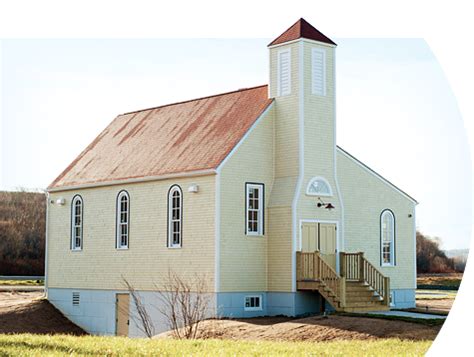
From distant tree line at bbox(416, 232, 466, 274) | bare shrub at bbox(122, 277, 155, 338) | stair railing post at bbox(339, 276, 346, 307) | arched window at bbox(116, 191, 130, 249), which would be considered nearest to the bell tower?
stair railing post at bbox(339, 276, 346, 307)

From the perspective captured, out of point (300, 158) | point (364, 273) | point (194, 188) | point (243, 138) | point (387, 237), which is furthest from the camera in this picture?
point (387, 237)

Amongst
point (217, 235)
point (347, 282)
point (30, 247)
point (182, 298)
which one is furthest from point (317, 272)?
point (30, 247)

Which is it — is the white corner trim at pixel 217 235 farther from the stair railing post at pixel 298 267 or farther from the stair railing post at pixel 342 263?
the stair railing post at pixel 342 263

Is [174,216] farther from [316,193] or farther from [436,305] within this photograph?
[436,305]

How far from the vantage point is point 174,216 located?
105ft

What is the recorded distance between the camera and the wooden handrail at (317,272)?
98.1 ft

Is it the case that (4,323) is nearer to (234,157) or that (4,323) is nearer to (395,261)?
(234,157)

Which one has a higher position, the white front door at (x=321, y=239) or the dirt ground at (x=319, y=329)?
the white front door at (x=321, y=239)

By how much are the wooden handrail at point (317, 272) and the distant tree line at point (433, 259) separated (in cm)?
4098

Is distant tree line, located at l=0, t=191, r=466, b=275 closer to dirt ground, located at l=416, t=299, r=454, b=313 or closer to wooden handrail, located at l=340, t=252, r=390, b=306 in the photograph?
dirt ground, located at l=416, t=299, r=454, b=313

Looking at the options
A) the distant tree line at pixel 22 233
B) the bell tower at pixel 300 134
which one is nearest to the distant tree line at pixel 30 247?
the distant tree line at pixel 22 233

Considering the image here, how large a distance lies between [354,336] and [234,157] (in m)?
8.42

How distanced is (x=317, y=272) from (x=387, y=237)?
6072 millimetres

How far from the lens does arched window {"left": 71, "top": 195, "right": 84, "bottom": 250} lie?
37375 mm
